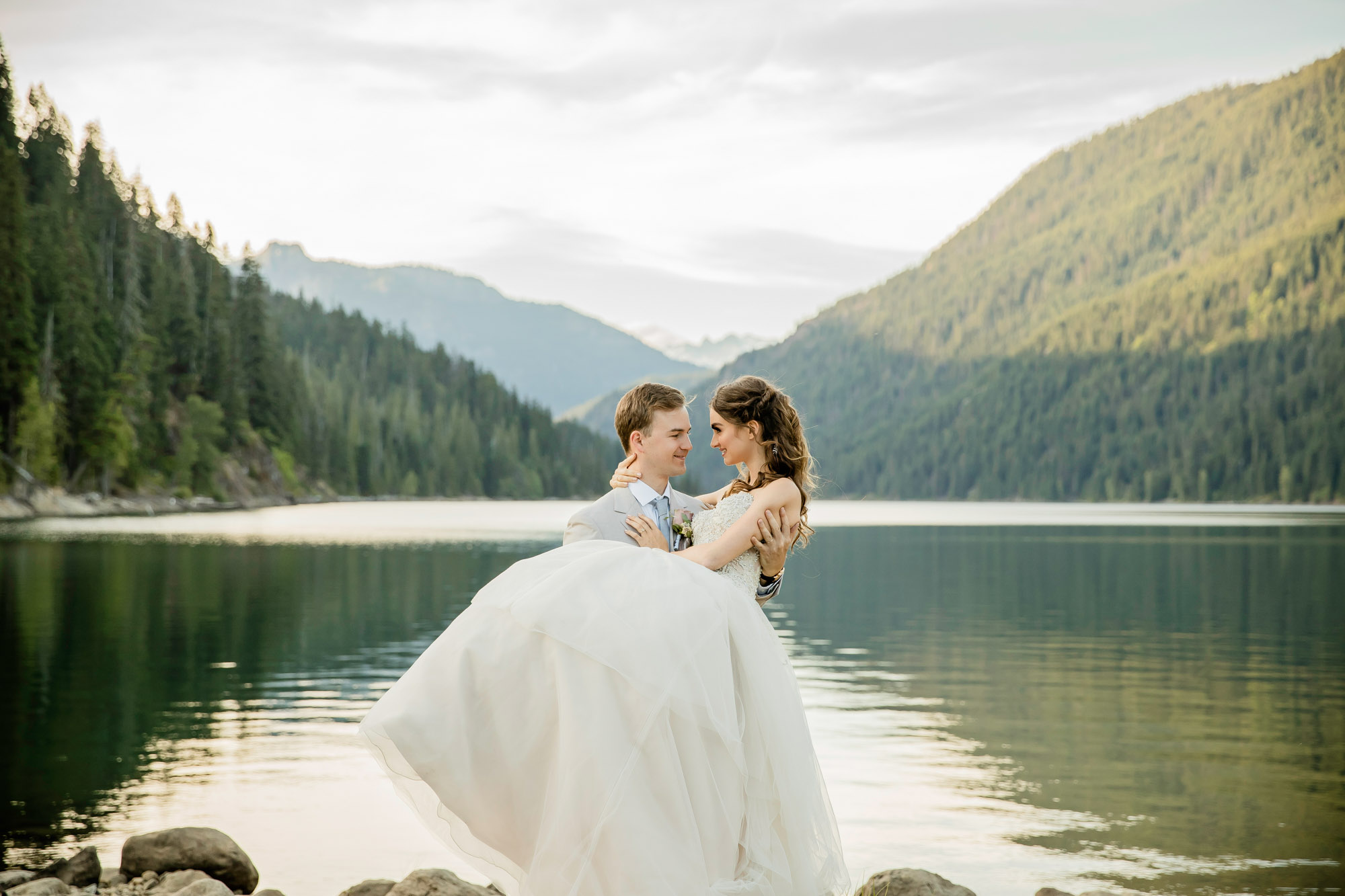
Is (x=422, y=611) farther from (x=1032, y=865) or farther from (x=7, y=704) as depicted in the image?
(x=1032, y=865)

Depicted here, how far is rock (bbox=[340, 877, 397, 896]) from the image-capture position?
8.92m

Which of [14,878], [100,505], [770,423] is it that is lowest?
[14,878]

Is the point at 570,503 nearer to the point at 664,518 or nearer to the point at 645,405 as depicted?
the point at 664,518

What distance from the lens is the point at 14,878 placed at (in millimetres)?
9578

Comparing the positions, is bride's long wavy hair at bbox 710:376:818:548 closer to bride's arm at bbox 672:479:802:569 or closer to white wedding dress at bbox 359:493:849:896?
bride's arm at bbox 672:479:802:569

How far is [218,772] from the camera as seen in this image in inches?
555

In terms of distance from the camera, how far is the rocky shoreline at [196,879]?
8492 mm

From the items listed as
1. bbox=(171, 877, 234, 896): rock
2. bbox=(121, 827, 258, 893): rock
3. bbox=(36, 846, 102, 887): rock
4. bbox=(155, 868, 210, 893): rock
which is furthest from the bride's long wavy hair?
bbox=(36, 846, 102, 887): rock

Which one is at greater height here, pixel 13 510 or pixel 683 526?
pixel 683 526

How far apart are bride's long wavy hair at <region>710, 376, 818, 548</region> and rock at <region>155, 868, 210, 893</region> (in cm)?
577

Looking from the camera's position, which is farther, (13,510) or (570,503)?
(570,503)

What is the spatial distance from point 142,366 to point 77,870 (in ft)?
324

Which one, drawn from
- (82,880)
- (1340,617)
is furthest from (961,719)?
(1340,617)

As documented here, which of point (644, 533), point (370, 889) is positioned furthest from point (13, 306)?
point (644, 533)
